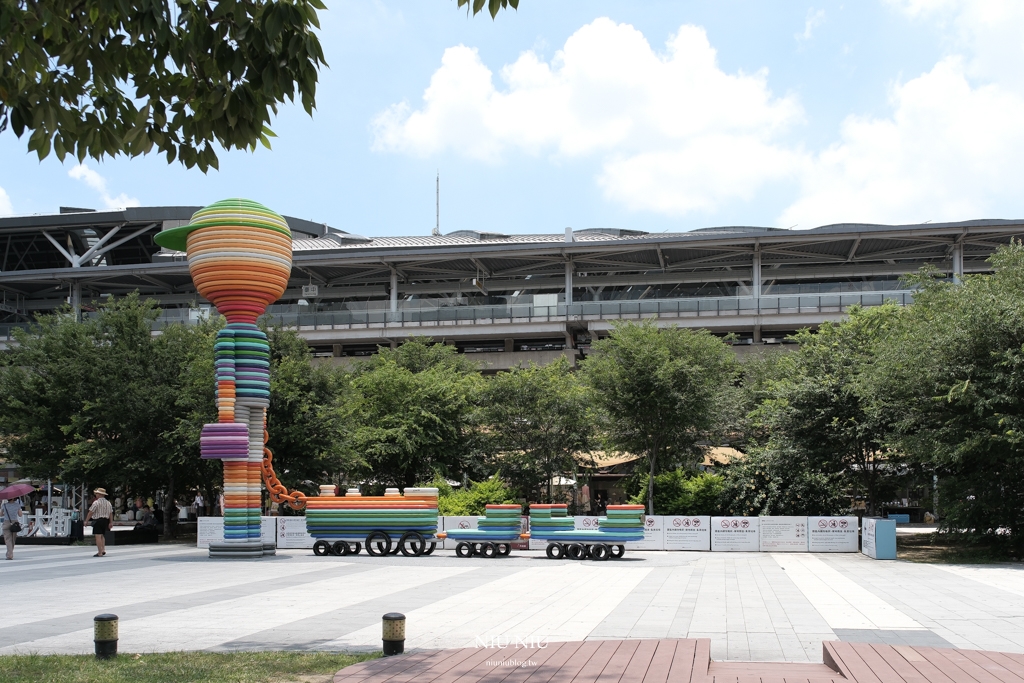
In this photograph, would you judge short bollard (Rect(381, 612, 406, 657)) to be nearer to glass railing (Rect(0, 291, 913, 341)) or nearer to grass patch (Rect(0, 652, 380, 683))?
A: grass patch (Rect(0, 652, 380, 683))

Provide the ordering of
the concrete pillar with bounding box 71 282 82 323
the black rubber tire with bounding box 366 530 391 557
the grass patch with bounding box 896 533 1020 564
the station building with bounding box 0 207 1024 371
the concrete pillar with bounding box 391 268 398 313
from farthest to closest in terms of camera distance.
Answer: the concrete pillar with bounding box 71 282 82 323
the concrete pillar with bounding box 391 268 398 313
the station building with bounding box 0 207 1024 371
the black rubber tire with bounding box 366 530 391 557
the grass patch with bounding box 896 533 1020 564

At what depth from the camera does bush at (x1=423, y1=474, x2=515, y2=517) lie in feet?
107

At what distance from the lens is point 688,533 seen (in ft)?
92.0

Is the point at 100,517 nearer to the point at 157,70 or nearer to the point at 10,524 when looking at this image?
the point at 10,524

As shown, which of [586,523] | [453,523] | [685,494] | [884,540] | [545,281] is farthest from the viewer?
[545,281]

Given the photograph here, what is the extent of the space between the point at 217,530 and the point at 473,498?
9.38 meters

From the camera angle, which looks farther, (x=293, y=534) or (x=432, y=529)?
(x=293, y=534)

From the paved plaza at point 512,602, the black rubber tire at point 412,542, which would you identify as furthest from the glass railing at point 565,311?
the paved plaza at point 512,602

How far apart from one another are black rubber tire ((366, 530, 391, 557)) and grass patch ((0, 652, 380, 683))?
49.6 ft

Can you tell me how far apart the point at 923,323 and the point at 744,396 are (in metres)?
13.4

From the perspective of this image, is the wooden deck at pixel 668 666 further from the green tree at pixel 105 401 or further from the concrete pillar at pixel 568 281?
the concrete pillar at pixel 568 281

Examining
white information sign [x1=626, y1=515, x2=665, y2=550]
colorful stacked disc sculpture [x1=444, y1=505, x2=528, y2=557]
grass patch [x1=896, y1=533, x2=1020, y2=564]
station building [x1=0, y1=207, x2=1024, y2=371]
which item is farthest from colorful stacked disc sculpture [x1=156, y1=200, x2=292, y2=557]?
station building [x1=0, y1=207, x2=1024, y2=371]

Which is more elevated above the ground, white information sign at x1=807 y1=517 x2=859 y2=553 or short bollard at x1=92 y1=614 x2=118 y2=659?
short bollard at x1=92 y1=614 x2=118 y2=659

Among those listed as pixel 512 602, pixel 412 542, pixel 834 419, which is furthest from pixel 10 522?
pixel 834 419
